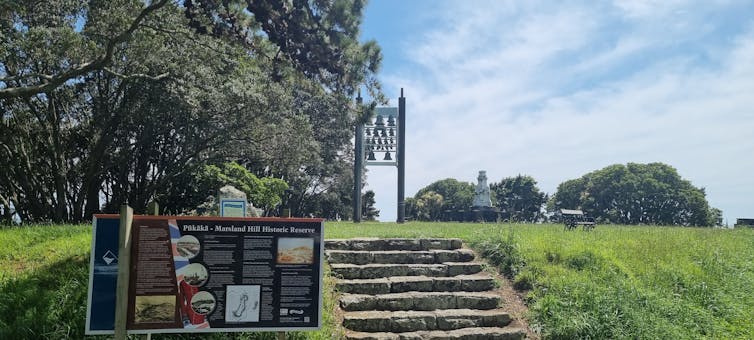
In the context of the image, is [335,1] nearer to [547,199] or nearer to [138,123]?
[138,123]

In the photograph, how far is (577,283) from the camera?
24.2 feet

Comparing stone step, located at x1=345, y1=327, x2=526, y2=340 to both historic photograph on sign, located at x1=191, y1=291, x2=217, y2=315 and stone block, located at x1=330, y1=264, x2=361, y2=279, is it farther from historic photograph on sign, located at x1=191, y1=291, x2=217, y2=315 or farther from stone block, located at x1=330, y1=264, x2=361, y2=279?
historic photograph on sign, located at x1=191, y1=291, x2=217, y2=315

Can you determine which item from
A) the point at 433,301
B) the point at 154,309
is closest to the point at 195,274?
the point at 154,309

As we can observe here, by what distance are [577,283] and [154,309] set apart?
5603 millimetres

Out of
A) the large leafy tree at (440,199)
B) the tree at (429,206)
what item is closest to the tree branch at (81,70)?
the large leafy tree at (440,199)

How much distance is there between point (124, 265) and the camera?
4.39 m

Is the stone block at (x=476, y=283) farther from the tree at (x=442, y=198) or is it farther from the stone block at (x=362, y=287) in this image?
the tree at (x=442, y=198)

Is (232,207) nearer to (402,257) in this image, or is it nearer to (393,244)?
(402,257)

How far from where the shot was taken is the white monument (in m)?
31.4

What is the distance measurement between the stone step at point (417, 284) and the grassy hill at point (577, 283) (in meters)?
0.47

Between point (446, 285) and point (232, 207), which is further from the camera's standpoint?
point (446, 285)

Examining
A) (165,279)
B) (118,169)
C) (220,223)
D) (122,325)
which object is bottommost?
(122,325)

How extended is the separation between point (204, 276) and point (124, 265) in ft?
2.16

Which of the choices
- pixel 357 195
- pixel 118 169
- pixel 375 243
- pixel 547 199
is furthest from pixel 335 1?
pixel 547 199
